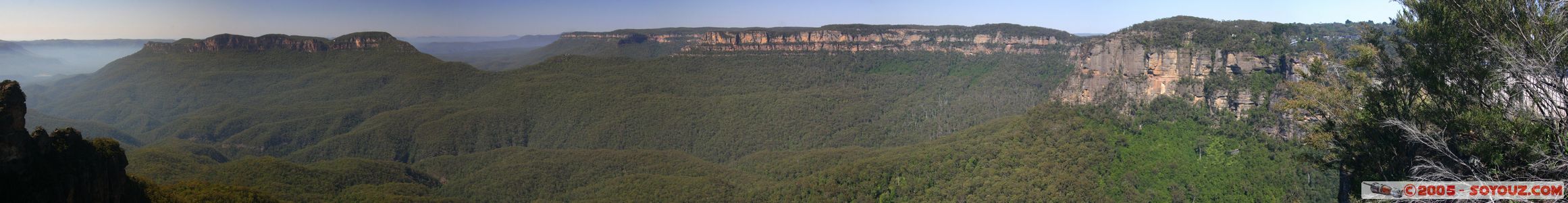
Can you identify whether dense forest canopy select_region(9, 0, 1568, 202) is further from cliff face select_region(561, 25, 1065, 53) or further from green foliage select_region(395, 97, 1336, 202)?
cliff face select_region(561, 25, 1065, 53)

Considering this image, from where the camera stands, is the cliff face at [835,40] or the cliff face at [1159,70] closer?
the cliff face at [1159,70]

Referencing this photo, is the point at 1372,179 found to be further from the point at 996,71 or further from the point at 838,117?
the point at 996,71

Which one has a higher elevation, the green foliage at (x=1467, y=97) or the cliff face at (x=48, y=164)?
the green foliage at (x=1467, y=97)

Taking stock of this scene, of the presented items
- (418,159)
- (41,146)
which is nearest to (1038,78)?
(418,159)

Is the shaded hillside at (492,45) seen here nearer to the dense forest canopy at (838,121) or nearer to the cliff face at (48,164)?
the dense forest canopy at (838,121)

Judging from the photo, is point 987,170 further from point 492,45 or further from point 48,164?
point 492,45

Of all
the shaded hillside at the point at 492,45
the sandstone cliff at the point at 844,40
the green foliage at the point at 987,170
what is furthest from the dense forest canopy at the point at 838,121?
the shaded hillside at the point at 492,45

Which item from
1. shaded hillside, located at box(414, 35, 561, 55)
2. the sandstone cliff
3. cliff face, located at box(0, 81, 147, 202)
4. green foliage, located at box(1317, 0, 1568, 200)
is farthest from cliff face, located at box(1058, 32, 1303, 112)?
shaded hillside, located at box(414, 35, 561, 55)
